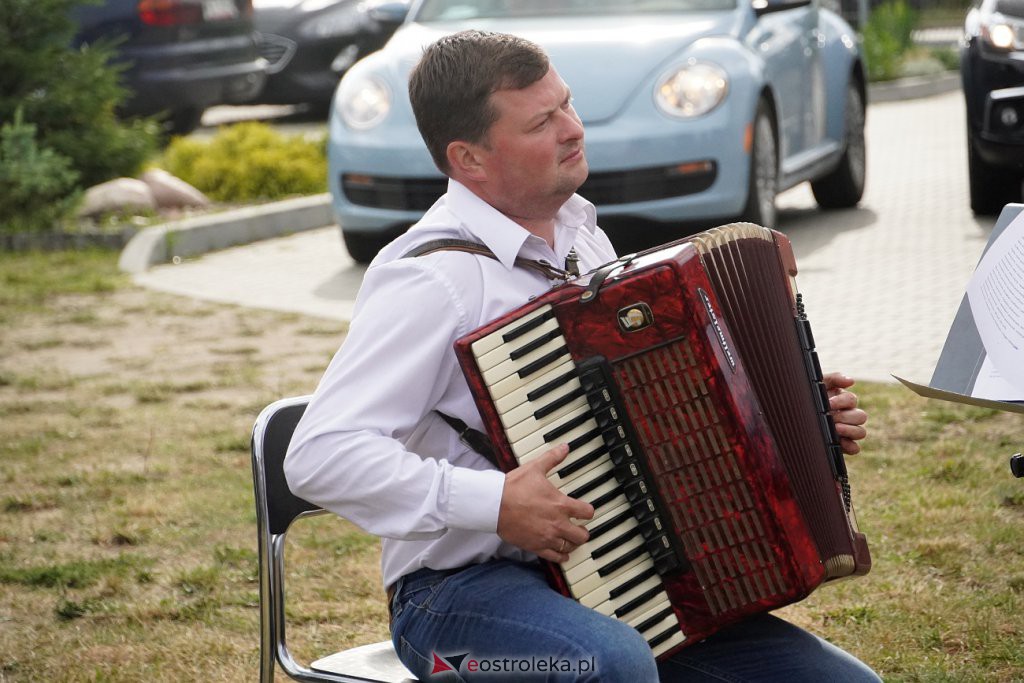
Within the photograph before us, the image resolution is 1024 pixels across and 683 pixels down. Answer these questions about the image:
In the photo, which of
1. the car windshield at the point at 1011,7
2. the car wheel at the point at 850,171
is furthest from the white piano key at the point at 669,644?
the car wheel at the point at 850,171

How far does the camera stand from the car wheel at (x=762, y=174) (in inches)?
289

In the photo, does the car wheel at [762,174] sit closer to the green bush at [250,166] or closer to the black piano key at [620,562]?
the green bush at [250,166]

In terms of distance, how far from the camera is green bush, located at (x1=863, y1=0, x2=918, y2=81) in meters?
17.0

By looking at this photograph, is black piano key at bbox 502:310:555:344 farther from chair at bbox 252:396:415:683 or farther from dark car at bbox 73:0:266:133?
dark car at bbox 73:0:266:133

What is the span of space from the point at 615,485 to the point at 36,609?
2.25 m

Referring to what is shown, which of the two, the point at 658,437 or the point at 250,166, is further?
the point at 250,166

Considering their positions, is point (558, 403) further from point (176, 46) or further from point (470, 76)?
point (176, 46)

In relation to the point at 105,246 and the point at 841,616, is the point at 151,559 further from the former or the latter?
the point at 105,246

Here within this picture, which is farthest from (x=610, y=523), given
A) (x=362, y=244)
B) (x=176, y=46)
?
(x=176, y=46)

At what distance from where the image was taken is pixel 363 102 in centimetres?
745

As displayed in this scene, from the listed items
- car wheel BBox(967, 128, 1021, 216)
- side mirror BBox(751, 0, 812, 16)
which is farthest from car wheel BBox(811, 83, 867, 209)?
side mirror BBox(751, 0, 812, 16)

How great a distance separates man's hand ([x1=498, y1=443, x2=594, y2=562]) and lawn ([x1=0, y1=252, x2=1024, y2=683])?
1440 millimetres

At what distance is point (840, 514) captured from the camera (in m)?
2.44

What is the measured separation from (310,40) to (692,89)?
7674 mm
